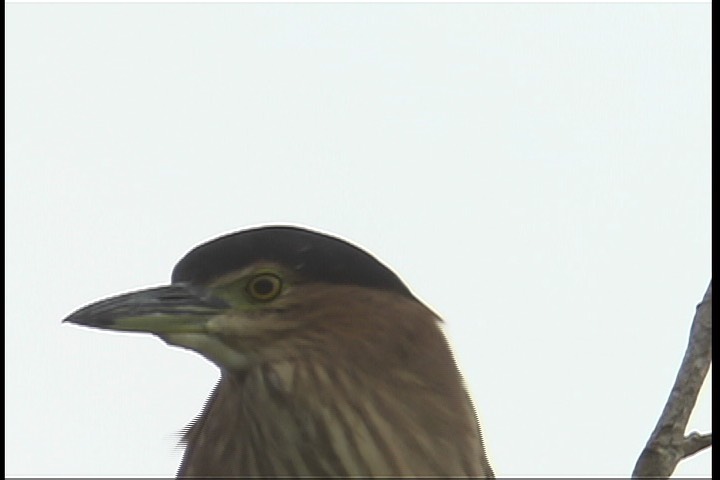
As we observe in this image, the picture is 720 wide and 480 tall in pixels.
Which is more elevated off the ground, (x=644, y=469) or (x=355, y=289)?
(x=355, y=289)

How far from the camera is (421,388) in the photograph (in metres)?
3.79

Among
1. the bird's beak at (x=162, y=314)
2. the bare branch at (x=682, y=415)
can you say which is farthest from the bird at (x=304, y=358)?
the bare branch at (x=682, y=415)

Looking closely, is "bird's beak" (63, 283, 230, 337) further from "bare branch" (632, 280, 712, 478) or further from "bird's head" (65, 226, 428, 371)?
"bare branch" (632, 280, 712, 478)

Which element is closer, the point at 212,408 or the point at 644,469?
the point at 644,469

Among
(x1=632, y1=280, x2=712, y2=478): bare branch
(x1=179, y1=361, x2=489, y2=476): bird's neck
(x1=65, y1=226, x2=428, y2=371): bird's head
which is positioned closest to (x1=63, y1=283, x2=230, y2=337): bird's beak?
(x1=65, y1=226, x2=428, y2=371): bird's head

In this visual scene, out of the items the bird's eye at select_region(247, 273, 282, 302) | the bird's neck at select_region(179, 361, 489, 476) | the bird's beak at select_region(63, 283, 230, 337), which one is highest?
the bird's eye at select_region(247, 273, 282, 302)

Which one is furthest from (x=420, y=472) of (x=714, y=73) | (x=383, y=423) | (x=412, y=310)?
(x=714, y=73)

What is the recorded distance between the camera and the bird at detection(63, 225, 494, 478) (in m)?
3.68

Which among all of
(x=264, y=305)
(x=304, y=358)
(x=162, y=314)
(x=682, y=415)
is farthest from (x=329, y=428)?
(x=682, y=415)

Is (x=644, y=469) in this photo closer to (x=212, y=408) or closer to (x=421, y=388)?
(x=421, y=388)

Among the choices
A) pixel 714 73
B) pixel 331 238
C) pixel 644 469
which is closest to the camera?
pixel 644 469

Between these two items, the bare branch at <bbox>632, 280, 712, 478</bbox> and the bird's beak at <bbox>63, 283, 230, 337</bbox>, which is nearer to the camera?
the bare branch at <bbox>632, 280, 712, 478</bbox>

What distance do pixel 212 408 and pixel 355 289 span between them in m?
0.46

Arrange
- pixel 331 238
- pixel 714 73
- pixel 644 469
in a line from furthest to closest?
1. pixel 714 73
2. pixel 331 238
3. pixel 644 469
